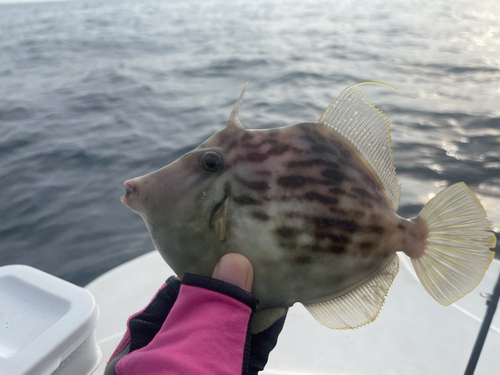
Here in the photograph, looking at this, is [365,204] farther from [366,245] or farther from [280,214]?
[280,214]

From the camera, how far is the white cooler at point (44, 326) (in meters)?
1.87

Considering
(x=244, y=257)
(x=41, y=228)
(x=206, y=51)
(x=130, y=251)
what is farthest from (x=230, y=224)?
(x=206, y=51)

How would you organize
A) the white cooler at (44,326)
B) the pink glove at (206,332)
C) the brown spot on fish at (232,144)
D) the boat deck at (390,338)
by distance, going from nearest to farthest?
1. the pink glove at (206,332)
2. the brown spot on fish at (232,144)
3. the white cooler at (44,326)
4. the boat deck at (390,338)

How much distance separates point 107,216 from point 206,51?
31.9 feet

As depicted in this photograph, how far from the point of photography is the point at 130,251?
4102 millimetres

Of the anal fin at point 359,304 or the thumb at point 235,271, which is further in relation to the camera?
the anal fin at point 359,304

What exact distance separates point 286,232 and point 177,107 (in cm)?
702

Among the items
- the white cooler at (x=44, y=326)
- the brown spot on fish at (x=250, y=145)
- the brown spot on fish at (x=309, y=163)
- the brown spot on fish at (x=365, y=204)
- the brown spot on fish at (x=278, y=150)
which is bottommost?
the white cooler at (x=44, y=326)

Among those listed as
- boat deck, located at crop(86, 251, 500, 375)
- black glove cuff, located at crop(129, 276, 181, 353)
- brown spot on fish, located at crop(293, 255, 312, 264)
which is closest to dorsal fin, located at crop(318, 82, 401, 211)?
brown spot on fish, located at crop(293, 255, 312, 264)

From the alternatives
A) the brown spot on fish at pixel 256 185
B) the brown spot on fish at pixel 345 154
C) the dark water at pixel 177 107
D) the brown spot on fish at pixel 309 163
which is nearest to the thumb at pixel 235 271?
the brown spot on fish at pixel 256 185

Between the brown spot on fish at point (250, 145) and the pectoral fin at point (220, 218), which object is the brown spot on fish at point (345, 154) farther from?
the pectoral fin at point (220, 218)

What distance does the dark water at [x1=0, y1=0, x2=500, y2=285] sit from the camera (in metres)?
4.52

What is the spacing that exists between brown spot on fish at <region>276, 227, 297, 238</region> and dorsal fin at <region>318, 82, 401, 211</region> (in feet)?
1.29

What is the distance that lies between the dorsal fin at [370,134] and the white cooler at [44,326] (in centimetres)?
167
